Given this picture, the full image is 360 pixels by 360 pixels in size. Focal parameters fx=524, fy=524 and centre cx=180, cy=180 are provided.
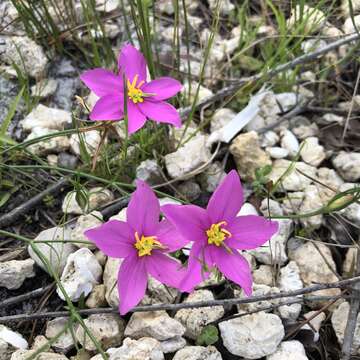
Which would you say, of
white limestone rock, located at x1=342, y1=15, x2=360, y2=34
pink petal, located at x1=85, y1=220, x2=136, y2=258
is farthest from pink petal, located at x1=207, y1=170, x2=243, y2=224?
white limestone rock, located at x1=342, y1=15, x2=360, y2=34

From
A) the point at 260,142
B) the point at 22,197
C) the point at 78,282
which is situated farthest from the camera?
the point at 260,142

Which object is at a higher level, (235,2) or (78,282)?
(235,2)

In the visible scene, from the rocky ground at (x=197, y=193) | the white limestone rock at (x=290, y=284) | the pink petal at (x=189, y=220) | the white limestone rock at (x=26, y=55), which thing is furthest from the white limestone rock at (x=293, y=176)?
the white limestone rock at (x=26, y=55)

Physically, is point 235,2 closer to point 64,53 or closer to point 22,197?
point 64,53

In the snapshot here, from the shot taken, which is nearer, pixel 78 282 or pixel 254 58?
pixel 78 282

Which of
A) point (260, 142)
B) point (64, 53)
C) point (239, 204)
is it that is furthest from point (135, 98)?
point (64, 53)

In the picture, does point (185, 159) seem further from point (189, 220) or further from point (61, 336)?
point (61, 336)

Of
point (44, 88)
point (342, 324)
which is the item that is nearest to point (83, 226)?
point (44, 88)

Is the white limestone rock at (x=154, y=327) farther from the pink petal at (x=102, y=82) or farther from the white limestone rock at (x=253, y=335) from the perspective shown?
the pink petal at (x=102, y=82)
